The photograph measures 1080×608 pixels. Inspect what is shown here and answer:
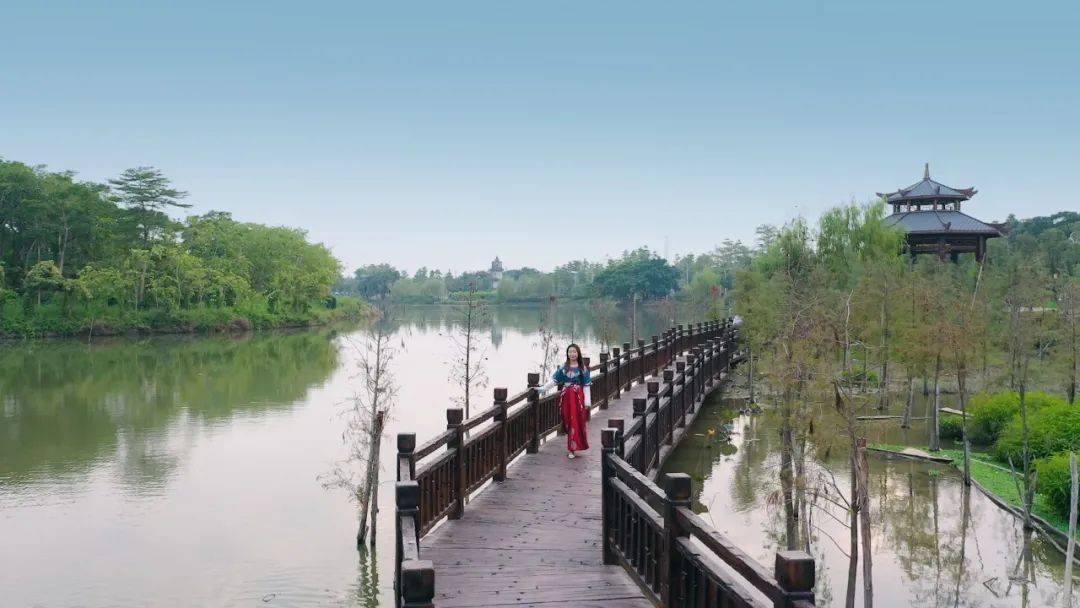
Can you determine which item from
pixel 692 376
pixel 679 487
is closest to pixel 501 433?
pixel 679 487

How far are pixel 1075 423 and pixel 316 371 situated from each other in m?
28.4

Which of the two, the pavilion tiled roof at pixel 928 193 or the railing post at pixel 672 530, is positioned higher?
the pavilion tiled roof at pixel 928 193

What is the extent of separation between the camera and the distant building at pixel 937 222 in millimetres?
42406

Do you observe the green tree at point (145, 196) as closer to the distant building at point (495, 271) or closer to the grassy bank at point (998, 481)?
the grassy bank at point (998, 481)

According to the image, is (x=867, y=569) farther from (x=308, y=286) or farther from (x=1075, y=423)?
(x=308, y=286)

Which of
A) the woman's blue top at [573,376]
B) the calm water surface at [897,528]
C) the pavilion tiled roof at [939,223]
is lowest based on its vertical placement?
the calm water surface at [897,528]

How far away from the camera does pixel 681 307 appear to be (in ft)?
265

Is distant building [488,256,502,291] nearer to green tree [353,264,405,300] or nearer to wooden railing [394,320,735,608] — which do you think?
green tree [353,264,405,300]

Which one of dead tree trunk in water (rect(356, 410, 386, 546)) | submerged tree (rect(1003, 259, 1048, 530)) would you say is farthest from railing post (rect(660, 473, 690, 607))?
submerged tree (rect(1003, 259, 1048, 530))

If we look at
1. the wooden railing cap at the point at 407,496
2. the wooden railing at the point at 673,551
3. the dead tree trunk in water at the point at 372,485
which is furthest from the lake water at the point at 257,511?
the wooden railing cap at the point at 407,496

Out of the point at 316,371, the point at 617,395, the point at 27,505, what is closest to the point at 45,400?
the point at 316,371

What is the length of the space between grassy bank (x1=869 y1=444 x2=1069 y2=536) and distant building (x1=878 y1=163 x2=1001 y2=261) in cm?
2569

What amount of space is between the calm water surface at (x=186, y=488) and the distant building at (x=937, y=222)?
952 inches

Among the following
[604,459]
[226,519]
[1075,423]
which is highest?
[604,459]
